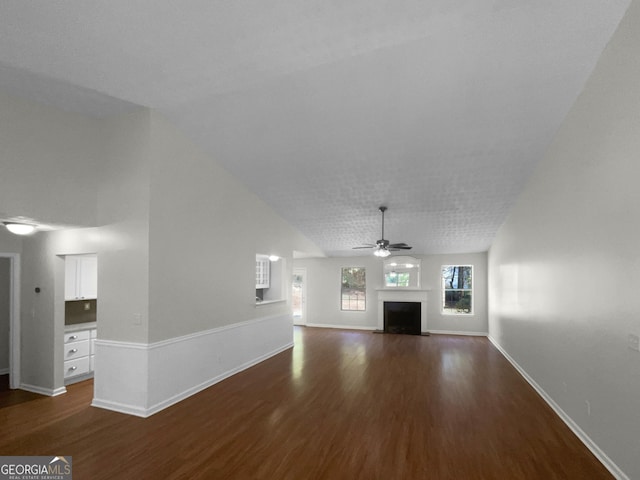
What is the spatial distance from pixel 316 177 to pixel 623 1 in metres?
3.79

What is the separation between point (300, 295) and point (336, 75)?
8.15 meters

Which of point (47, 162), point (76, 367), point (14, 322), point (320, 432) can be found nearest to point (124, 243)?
point (47, 162)

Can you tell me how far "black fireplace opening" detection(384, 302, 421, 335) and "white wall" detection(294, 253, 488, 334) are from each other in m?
0.35

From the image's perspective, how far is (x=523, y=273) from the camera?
204 inches

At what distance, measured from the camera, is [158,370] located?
3777 mm

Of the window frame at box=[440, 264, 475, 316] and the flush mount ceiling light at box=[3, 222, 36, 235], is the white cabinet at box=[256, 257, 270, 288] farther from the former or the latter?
the window frame at box=[440, 264, 475, 316]

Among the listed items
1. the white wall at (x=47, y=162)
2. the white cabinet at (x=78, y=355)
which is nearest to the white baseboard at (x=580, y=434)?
the white wall at (x=47, y=162)

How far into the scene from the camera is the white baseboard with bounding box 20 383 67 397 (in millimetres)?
4285

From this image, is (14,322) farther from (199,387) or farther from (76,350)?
(199,387)

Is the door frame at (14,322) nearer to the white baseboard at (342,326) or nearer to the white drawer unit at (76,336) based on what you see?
the white drawer unit at (76,336)

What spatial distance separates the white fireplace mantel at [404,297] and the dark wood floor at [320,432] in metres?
3.94

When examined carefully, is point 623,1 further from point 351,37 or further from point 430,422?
point 430,422

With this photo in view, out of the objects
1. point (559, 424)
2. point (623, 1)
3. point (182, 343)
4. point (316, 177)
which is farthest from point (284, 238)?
point (623, 1)

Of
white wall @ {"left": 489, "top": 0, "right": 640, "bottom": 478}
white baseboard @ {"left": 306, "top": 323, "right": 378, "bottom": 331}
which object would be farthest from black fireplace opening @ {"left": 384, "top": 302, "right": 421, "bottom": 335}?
white wall @ {"left": 489, "top": 0, "right": 640, "bottom": 478}
